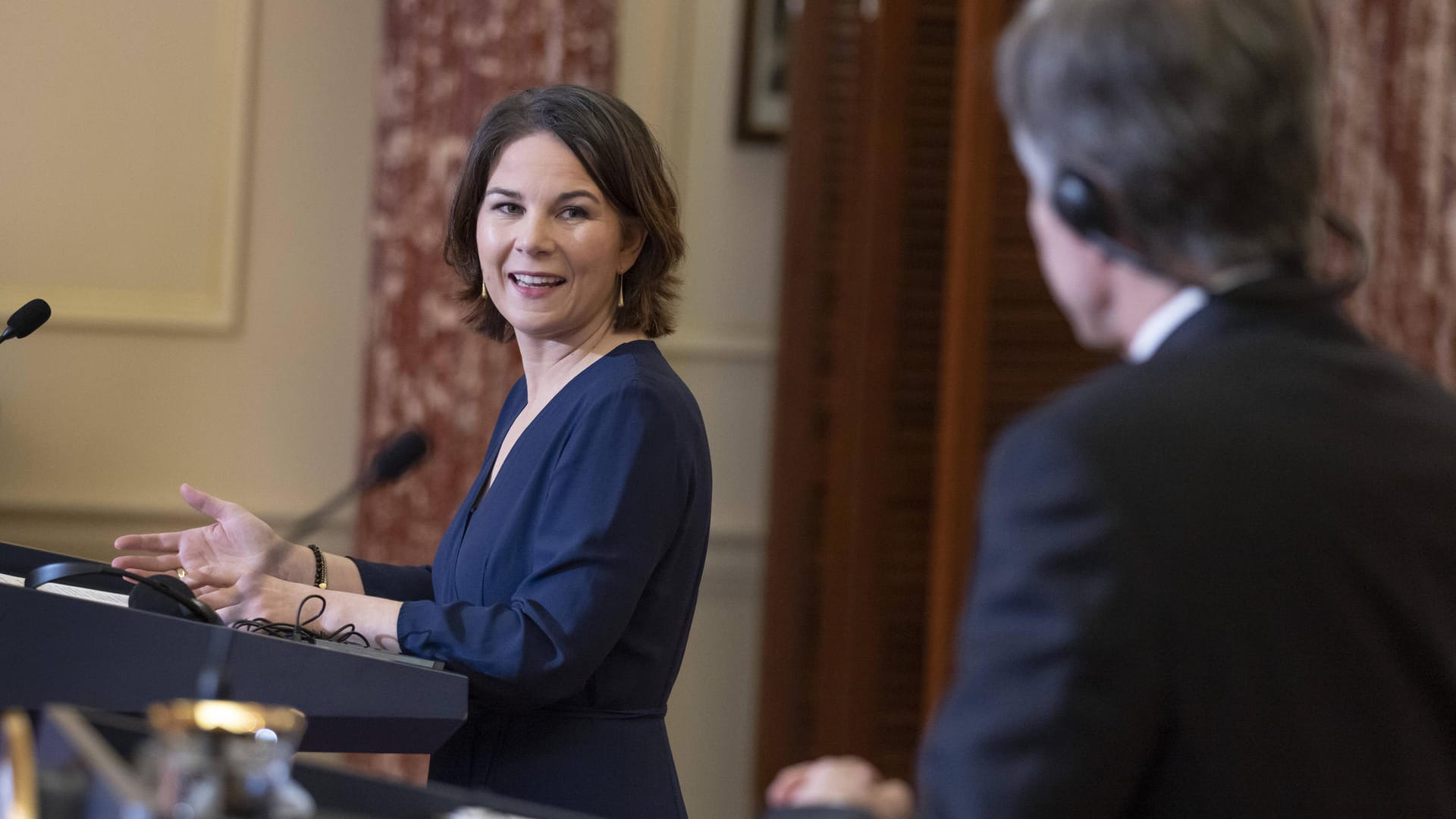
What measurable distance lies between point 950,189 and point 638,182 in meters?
1.34

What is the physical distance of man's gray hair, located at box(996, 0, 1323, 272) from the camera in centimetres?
88

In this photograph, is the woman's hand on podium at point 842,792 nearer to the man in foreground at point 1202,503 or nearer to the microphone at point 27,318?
the man in foreground at point 1202,503

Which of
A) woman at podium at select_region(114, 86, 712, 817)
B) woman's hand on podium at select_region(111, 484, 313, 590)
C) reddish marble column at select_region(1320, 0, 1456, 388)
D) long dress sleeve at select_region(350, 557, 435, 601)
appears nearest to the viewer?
woman at podium at select_region(114, 86, 712, 817)

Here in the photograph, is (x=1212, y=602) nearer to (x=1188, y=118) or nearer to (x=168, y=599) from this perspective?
(x=1188, y=118)

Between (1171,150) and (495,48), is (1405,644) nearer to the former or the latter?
(1171,150)

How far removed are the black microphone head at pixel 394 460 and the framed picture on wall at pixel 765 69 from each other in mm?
2384

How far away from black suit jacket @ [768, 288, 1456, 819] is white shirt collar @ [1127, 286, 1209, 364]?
18 millimetres

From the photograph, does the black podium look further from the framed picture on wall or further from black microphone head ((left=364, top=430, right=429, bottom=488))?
the framed picture on wall

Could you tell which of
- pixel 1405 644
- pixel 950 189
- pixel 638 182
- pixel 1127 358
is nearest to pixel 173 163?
pixel 950 189

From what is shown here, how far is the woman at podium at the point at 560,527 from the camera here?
145 cm

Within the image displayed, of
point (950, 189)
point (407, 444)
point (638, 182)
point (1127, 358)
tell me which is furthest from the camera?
point (950, 189)

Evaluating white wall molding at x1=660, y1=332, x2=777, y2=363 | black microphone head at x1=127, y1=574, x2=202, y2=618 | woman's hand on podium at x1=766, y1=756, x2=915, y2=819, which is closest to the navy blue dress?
black microphone head at x1=127, y1=574, x2=202, y2=618

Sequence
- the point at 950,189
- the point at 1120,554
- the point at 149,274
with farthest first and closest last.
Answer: the point at 149,274
the point at 950,189
the point at 1120,554

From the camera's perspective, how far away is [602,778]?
1.52 m
